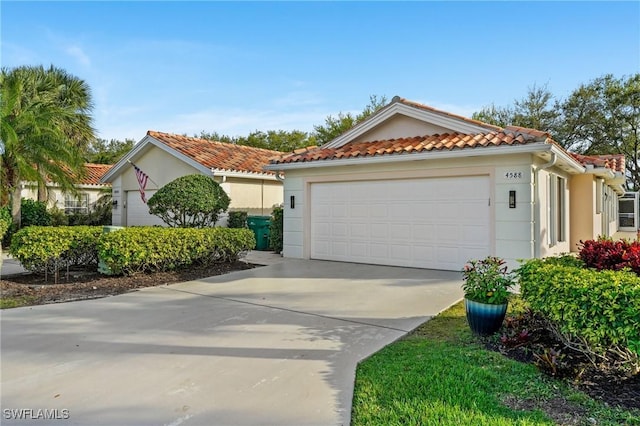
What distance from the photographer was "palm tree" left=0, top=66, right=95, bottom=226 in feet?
41.1

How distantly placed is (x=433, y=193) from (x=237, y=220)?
7.72 metres

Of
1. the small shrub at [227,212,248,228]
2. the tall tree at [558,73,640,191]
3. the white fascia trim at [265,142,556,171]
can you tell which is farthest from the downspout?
the tall tree at [558,73,640,191]

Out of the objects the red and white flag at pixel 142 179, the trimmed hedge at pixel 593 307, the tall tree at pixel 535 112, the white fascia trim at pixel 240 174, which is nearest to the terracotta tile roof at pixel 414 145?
the white fascia trim at pixel 240 174

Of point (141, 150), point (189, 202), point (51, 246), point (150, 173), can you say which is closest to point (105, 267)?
point (51, 246)

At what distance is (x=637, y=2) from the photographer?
32.6 feet

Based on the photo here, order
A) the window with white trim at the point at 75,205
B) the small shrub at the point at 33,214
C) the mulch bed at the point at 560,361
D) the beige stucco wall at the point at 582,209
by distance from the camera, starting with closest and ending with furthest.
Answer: the mulch bed at the point at 560,361 < the beige stucco wall at the point at 582,209 < the small shrub at the point at 33,214 < the window with white trim at the point at 75,205

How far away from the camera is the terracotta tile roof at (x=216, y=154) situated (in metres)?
15.5

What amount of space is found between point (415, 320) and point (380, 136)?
7651 mm

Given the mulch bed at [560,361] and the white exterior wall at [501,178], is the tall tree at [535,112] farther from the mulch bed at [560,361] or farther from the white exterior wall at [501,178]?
the mulch bed at [560,361]

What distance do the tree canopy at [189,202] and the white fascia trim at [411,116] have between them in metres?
4.07

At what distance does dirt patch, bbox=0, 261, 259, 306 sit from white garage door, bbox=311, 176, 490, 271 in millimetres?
3269

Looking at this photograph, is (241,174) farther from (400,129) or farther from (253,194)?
(400,129)

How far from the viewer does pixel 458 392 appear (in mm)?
3418
